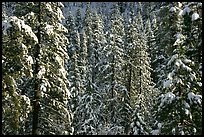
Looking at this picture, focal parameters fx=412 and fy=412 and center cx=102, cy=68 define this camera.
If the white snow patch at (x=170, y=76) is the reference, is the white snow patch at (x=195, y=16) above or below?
above

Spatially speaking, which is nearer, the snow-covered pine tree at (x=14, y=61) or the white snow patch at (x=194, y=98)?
the snow-covered pine tree at (x=14, y=61)

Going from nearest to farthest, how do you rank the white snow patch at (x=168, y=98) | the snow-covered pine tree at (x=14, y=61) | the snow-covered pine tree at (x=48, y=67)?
the snow-covered pine tree at (x=14, y=61) < the white snow patch at (x=168, y=98) < the snow-covered pine tree at (x=48, y=67)

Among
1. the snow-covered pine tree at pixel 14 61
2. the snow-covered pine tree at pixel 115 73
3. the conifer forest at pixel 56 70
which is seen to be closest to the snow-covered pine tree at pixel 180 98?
the conifer forest at pixel 56 70

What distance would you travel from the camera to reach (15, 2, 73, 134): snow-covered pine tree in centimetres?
2245

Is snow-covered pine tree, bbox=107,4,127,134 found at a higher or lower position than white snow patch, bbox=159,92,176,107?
higher

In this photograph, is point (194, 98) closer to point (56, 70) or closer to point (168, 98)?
point (168, 98)

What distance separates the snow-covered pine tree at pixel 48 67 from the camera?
73.7 feet

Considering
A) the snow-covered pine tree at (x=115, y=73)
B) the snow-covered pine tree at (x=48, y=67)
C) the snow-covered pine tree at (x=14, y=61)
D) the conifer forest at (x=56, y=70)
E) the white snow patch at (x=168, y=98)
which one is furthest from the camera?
the snow-covered pine tree at (x=115, y=73)

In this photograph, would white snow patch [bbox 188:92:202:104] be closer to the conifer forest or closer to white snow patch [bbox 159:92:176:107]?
the conifer forest

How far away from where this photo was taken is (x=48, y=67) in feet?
74.2

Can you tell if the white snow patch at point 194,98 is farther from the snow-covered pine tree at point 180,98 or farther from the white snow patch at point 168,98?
the white snow patch at point 168,98

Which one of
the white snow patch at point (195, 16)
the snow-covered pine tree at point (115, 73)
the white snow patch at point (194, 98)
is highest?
the snow-covered pine tree at point (115, 73)

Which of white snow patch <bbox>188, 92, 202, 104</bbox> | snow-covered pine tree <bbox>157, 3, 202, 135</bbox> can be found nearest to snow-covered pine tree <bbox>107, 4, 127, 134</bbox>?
snow-covered pine tree <bbox>157, 3, 202, 135</bbox>

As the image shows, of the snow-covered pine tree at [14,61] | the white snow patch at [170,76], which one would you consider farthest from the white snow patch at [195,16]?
the snow-covered pine tree at [14,61]
